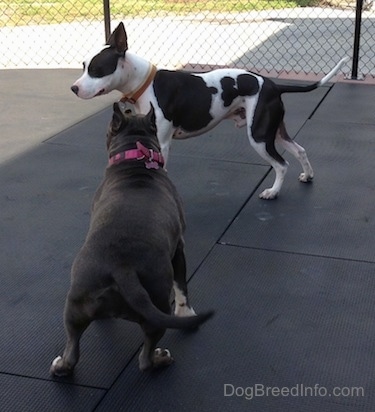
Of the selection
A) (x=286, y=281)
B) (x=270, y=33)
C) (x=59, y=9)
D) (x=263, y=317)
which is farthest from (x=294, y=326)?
(x=59, y=9)

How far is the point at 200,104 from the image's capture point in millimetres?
4590

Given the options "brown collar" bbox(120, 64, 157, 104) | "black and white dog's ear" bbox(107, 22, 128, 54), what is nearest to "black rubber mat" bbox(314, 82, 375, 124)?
"brown collar" bbox(120, 64, 157, 104)

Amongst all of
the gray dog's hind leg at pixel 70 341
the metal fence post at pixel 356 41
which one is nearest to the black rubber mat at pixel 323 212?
the gray dog's hind leg at pixel 70 341

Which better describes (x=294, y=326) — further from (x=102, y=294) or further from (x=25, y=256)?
(x=25, y=256)

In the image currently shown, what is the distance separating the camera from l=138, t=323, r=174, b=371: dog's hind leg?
107 inches

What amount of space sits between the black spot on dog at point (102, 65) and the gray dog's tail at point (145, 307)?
7.07ft

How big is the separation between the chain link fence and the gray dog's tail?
253 inches

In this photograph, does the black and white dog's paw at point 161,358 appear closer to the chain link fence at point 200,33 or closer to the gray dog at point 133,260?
the gray dog at point 133,260

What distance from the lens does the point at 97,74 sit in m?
4.44

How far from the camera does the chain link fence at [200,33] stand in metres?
9.85

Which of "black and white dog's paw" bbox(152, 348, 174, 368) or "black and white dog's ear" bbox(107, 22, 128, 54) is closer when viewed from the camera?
"black and white dog's paw" bbox(152, 348, 174, 368)

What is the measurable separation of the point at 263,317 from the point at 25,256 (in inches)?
57.3

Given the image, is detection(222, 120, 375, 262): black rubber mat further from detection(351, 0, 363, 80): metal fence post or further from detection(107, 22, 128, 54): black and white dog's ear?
detection(351, 0, 363, 80): metal fence post

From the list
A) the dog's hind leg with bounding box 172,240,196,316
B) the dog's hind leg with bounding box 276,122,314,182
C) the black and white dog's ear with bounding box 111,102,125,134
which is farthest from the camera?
the dog's hind leg with bounding box 276,122,314,182
